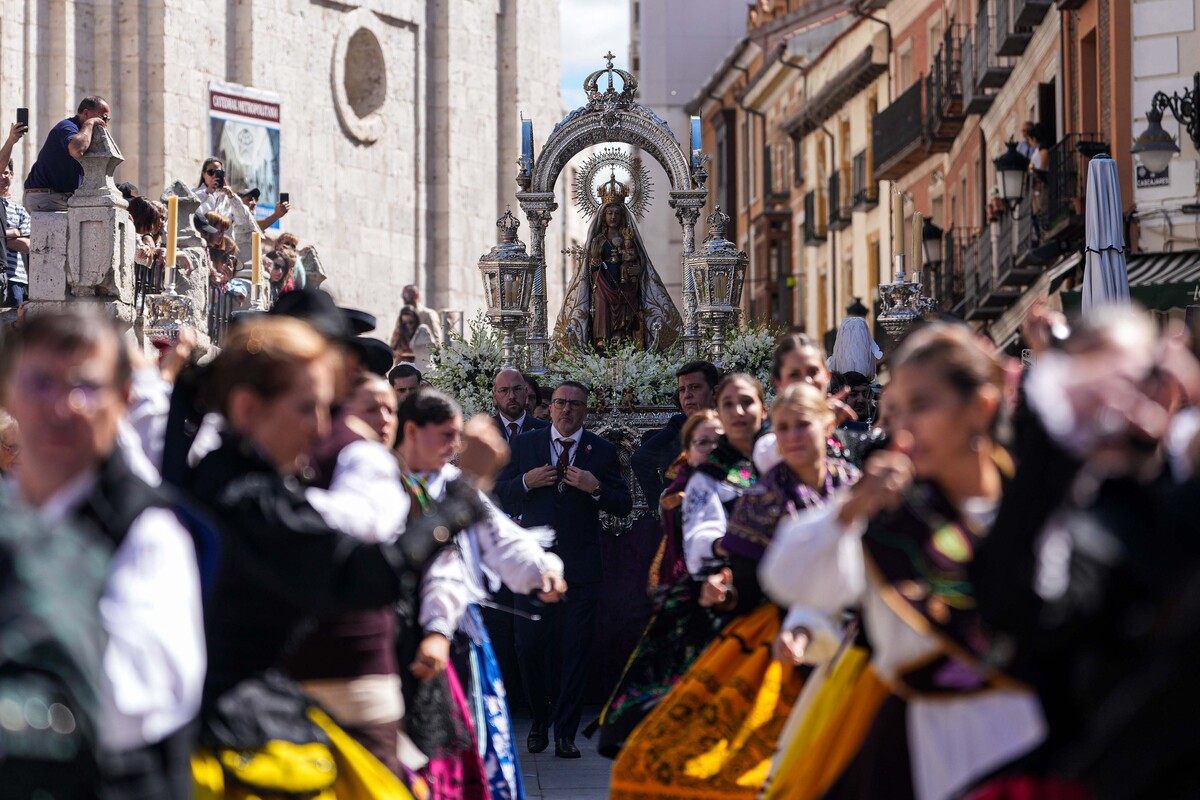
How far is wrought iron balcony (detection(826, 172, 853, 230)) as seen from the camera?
44625 mm

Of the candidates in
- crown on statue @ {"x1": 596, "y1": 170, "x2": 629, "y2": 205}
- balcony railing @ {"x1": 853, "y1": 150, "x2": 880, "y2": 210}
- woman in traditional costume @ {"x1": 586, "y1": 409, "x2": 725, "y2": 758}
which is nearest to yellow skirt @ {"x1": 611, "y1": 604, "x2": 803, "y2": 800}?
woman in traditional costume @ {"x1": 586, "y1": 409, "x2": 725, "y2": 758}

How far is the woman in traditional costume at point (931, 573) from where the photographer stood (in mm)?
4352

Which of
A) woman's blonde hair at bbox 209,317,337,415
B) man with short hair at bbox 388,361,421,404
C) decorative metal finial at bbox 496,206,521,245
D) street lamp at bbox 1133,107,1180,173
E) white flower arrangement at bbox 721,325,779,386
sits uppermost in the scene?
street lamp at bbox 1133,107,1180,173

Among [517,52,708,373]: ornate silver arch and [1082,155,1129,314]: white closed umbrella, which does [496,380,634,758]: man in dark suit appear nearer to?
[517,52,708,373]: ornate silver arch

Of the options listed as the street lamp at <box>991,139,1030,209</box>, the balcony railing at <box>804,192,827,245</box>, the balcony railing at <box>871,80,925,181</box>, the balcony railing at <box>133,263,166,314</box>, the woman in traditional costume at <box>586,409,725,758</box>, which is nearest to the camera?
the woman in traditional costume at <box>586,409,725,758</box>

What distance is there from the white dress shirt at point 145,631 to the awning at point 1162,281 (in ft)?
47.6

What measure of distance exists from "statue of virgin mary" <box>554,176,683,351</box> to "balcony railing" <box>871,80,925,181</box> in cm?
2083

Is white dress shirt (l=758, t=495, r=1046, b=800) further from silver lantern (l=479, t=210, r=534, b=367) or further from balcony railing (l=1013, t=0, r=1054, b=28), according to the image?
balcony railing (l=1013, t=0, r=1054, b=28)

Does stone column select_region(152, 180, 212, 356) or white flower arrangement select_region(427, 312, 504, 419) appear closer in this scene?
white flower arrangement select_region(427, 312, 504, 419)

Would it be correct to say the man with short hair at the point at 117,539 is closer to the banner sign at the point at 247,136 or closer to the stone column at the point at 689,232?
the stone column at the point at 689,232

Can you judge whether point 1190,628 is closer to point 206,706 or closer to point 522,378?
point 206,706

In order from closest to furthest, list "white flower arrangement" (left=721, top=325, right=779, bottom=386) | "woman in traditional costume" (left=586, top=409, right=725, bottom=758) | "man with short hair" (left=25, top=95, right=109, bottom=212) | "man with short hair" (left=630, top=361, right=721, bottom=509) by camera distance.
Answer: "woman in traditional costume" (left=586, top=409, right=725, bottom=758), "man with short hair" (left=630, top=361, right=721, bottom=509), "white flower arrangement" (left=721, top=325, right=779, bottom=386), "man with short hair" (left=25, top=95, right=109, bottom=212)

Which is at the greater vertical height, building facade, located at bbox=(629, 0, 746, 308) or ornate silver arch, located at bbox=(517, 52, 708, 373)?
building facade, located at bbox=(629, 0, 746, 308)

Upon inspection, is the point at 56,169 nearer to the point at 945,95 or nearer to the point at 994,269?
the point at 994,269
